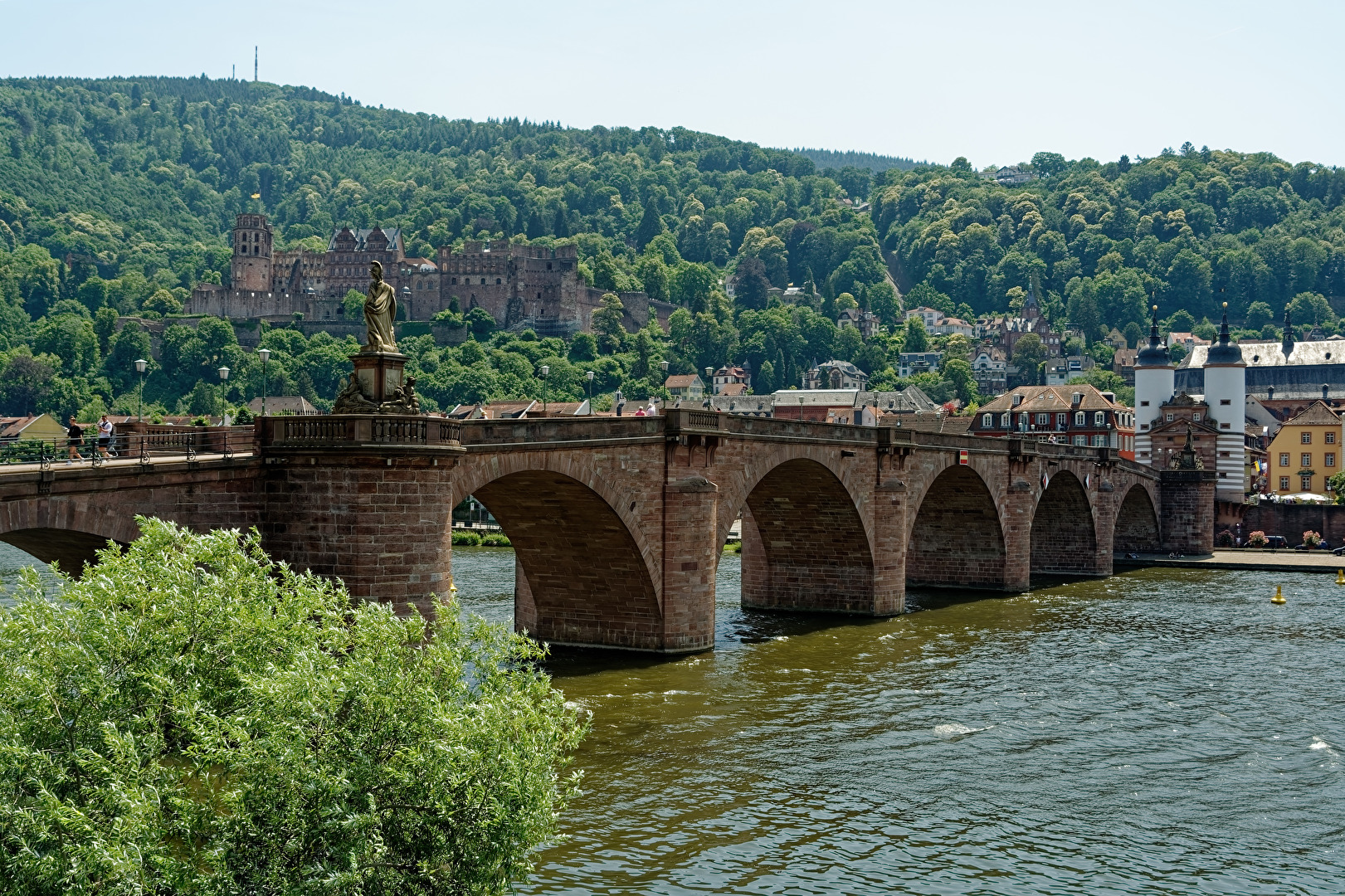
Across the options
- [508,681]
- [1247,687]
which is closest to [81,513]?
[508,681]

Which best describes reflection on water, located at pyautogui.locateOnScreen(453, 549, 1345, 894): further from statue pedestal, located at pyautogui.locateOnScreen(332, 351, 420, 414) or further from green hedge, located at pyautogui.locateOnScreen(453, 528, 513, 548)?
green hedge, located at pyautogui.locateOnScreen(453, 528, 513, 548)

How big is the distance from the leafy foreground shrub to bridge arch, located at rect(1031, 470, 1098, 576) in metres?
61.8

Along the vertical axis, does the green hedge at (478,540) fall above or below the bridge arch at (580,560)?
below

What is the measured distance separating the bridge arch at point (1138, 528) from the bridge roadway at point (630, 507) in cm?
643

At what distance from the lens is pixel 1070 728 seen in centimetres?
3744

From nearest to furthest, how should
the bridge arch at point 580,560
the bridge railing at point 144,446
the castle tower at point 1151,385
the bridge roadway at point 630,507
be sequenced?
the bridge railing at point 144,446 < the bridge roadway at point 630,507 < the bridge arch at point 580,560 < the castle tower at point 1151,385

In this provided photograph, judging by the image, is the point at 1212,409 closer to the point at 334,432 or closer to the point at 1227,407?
the point at 1227,407

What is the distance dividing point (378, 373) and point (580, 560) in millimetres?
15220

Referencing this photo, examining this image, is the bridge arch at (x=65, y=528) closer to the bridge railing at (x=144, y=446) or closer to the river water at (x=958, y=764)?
the bridge railing at (x=144, y=446)

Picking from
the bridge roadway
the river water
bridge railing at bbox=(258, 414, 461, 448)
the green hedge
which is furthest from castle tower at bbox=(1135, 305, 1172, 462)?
bridge railing at bbox=(258, 414, 461, 448)

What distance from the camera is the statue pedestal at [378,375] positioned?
31.0 metres

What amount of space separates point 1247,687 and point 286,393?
149081 mm

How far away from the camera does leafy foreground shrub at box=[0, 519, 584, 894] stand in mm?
17094

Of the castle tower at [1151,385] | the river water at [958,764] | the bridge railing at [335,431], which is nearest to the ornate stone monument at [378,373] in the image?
the bridge railing at [335,431]
